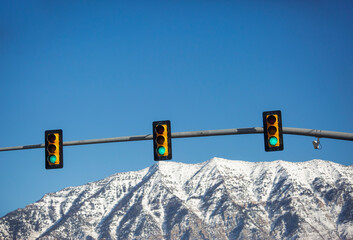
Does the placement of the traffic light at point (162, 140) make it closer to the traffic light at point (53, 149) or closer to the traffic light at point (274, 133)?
the traffic light at point (274, 133)

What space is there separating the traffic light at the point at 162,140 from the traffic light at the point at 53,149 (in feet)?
10.1

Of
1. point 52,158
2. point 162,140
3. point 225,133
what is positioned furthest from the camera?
point 52,158

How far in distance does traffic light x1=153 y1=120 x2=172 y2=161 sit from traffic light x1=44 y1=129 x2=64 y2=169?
3.09 m

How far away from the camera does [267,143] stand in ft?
55.7

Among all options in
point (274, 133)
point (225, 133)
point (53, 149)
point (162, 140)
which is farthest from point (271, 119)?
point (53, 149)

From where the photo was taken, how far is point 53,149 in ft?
62.5

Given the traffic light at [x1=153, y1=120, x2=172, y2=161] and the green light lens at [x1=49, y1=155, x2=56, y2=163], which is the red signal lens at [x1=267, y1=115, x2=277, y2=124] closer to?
the traffic light at [x1=153, y1=120, x2=172, y2=161]

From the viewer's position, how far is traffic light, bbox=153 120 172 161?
17.7 m

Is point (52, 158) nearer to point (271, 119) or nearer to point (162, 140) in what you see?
point (162, 140)

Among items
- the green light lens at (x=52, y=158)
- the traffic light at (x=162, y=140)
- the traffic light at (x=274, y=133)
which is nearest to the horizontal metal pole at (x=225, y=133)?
the traffic light at (x=274, y=133)

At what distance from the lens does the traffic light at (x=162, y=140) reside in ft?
58.2

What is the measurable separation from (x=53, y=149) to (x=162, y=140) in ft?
11.4

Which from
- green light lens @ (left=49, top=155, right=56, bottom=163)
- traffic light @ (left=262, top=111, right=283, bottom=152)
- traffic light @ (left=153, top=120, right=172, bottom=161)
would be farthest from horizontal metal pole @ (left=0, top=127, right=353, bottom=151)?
green light lens @ (left=49, top=155, right=56, bottom=163)

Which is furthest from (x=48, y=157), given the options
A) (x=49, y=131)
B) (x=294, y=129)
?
(x=294, y=129)
